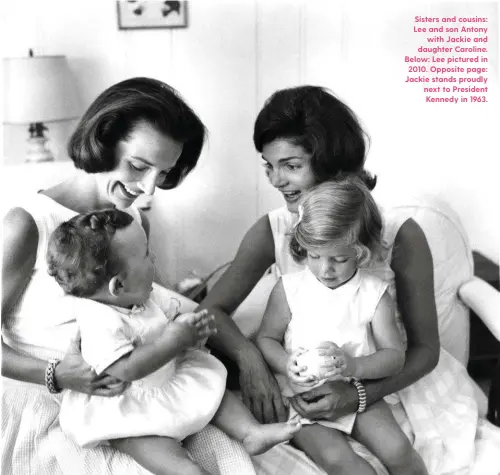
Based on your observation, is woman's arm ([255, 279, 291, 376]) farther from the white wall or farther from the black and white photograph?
the white wall

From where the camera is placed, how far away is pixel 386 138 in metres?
2.30

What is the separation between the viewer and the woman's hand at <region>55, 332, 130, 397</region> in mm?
1365

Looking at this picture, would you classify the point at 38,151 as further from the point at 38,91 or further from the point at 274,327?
the point at 274,327

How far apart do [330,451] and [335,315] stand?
0.95 feet

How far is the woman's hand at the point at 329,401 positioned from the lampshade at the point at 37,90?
1.38 meters

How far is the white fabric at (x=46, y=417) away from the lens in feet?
4.58

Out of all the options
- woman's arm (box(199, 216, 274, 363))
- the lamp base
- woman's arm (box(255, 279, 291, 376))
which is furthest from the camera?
the lamp base

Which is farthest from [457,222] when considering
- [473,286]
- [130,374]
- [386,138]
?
[130,374]

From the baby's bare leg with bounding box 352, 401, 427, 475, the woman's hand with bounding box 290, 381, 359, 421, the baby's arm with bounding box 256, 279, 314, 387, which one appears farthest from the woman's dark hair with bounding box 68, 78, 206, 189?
the baby's bare leg with bounding box 352, 401, 427, 475

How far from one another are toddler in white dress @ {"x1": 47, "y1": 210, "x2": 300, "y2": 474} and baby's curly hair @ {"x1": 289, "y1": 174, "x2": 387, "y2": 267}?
1.00ft

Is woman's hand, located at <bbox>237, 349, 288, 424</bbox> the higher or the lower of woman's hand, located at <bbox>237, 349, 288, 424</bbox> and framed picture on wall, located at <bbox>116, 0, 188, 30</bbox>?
the lower

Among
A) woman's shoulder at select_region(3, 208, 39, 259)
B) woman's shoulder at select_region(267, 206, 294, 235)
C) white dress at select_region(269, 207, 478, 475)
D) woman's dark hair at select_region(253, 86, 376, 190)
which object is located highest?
woman's dark hair at select_region(253, 86, 376, 190)

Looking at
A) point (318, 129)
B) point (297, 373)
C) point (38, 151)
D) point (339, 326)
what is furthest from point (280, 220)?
point (38, 151)

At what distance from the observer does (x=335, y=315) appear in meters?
1.50
